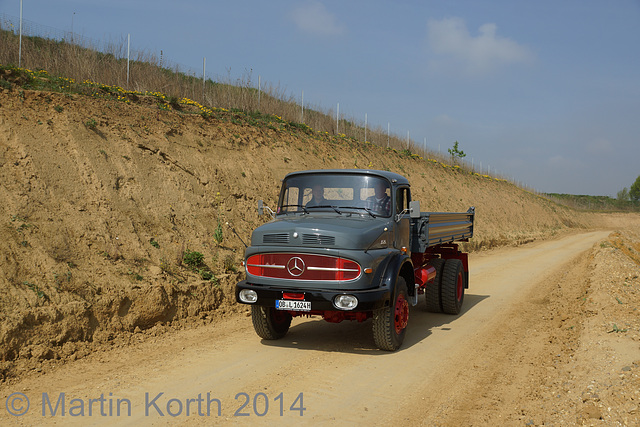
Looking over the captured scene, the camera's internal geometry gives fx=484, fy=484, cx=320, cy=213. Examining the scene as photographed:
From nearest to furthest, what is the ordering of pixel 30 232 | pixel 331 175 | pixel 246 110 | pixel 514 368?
pixel 514 368
pixel 331 175
pixel 30 232
pixel 246 110

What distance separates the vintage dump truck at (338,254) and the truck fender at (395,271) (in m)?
0.01

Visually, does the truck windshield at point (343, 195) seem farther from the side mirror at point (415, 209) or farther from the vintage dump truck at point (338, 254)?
the side mirror at point (415, 209)

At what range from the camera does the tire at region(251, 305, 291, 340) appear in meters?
7.27

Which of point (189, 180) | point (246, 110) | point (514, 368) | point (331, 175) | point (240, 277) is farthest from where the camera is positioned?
point (246, 110)

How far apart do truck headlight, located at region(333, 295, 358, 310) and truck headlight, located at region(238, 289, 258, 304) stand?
1181mm

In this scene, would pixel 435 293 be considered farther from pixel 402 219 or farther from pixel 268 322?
pixel 268 322

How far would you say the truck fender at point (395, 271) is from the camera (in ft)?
22.1

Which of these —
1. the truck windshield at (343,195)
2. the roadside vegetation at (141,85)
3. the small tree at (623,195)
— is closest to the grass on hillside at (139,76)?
the roadside vegetation at (141,85)

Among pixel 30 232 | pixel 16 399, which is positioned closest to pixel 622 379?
pixel 16 399

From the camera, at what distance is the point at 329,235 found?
21.4ft

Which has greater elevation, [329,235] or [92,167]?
[92,167]

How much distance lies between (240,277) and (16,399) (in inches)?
224

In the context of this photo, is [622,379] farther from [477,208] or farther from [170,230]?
[477,208]

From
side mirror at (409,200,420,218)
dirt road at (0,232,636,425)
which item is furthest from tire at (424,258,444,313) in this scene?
side mirror at (409,200,420,218)
